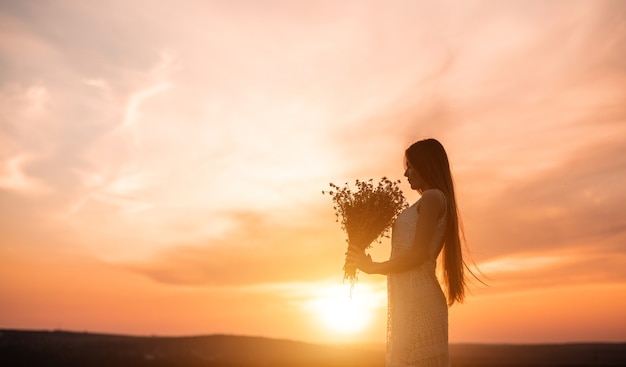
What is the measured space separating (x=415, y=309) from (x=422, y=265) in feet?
0.98

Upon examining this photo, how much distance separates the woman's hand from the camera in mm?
4781

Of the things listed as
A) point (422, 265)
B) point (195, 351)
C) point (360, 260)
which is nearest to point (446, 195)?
point (422, 265)

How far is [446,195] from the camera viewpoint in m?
4.75

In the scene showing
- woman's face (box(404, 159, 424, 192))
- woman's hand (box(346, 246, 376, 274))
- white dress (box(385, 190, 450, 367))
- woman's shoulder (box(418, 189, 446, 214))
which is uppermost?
woman's face (box(404, 159, 424, 192))

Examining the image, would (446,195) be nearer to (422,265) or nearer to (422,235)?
(422,235)

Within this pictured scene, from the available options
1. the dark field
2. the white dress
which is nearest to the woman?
the white dress

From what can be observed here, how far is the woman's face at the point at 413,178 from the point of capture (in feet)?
15.6

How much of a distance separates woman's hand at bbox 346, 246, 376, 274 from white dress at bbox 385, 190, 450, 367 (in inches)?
6.3

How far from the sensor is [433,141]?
470 cm

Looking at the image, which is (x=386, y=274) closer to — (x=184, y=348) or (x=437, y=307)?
(x=437, y=307)

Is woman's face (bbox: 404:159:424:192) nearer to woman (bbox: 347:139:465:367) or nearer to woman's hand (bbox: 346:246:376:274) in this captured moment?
woman (bbox: 347:139:465:367)

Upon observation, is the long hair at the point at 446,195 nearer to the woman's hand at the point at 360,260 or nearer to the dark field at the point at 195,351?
the woman's hand at the point at 360,260

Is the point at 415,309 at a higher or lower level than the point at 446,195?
lower

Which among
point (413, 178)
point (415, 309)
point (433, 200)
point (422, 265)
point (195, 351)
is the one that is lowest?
point (415, 309)
